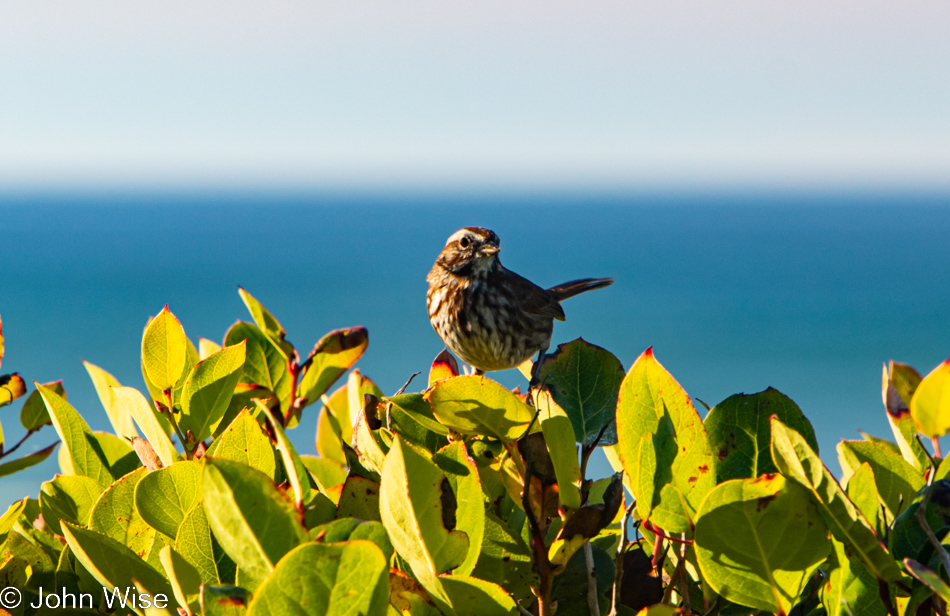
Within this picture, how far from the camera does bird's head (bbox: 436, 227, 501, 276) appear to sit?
13.2ft

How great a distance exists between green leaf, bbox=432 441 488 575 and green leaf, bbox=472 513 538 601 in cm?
12

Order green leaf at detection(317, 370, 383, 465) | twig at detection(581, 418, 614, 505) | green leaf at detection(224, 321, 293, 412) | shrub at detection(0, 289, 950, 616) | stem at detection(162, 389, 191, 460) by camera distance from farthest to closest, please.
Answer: green leaf at detection(317, 370, 383, 465) → green leaf at detection(224, 321, 293, 412) → stem at detection(162, 389, 191, 460) → twig at detection(581, 418, 614, 505) → shrub at detection(0, 289, 950, 616)

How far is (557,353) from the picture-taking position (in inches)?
55.3

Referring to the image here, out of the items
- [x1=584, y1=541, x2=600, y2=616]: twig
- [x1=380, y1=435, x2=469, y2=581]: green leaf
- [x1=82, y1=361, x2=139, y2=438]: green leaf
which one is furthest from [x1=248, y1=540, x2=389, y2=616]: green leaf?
[x1=82, y1=361, x2=139, y2=438]: green leaf

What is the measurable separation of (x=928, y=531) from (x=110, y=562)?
3.01 ft

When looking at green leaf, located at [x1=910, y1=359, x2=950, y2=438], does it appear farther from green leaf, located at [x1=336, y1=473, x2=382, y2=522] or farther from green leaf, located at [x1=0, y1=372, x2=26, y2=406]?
green leaf, located at [x1=0, y1=372, x2=26, y2=406]

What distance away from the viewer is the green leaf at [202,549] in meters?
1.05

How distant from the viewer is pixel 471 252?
4.08 meters

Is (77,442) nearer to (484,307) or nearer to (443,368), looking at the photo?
(443,368)

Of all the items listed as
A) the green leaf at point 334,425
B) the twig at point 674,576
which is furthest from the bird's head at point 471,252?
the twig at point 674,576

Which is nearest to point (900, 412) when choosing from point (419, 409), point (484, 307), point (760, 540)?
point (760, 540)

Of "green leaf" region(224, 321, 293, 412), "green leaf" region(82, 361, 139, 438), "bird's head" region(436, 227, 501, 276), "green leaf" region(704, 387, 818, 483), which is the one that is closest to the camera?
"green leaf" region(704, 387, 818, 483)

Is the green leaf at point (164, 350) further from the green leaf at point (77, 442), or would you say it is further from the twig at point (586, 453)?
the twig at point (586, 453)

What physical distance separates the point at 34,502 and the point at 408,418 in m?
0.80
